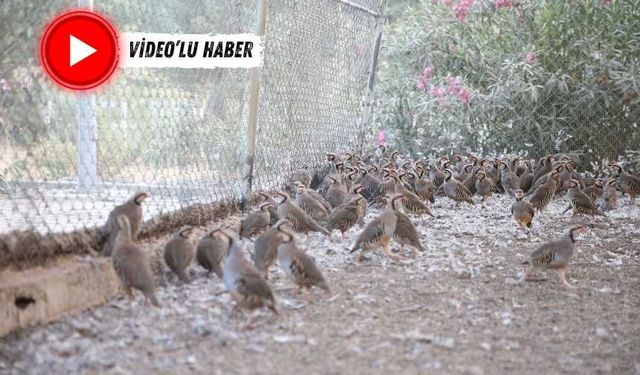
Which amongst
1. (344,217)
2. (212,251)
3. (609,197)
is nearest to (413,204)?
(344,217)

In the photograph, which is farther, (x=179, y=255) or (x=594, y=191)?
(x=594, y=191)

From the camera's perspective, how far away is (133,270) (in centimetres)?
514

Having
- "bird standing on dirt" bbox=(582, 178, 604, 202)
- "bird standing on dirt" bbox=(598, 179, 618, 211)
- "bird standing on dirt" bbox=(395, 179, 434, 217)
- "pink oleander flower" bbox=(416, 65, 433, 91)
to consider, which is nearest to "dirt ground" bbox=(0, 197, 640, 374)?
"bird standing on dirt" bbox=(395, 179, 434, 217)

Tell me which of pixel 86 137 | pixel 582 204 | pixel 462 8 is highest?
pixel 462 8

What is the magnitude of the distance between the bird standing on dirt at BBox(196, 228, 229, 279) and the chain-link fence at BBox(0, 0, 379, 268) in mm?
520

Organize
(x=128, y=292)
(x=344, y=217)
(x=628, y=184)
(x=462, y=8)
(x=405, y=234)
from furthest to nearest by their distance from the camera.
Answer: (x=462, y=8) < (x=628, y=184) < (x=344, y=217) < (x=405, y=234) < (x=128, y=292)

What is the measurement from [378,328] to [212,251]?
1.54 meters

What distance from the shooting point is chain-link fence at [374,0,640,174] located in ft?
42.2

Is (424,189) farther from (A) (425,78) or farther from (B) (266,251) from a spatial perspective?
(B) (266,251)

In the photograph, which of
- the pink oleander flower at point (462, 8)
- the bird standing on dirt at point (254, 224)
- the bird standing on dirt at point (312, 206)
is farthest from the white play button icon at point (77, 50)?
the pink oleander flower at point (462, 8)

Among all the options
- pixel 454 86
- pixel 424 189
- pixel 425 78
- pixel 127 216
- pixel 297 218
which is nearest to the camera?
→ pixel 127 216

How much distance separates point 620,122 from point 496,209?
11.4 ft

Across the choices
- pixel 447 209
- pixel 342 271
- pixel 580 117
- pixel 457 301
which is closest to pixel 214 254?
pixel 342 271

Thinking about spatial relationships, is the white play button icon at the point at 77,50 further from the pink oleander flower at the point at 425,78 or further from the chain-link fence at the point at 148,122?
the pink oleander flower at the point at 425,78
